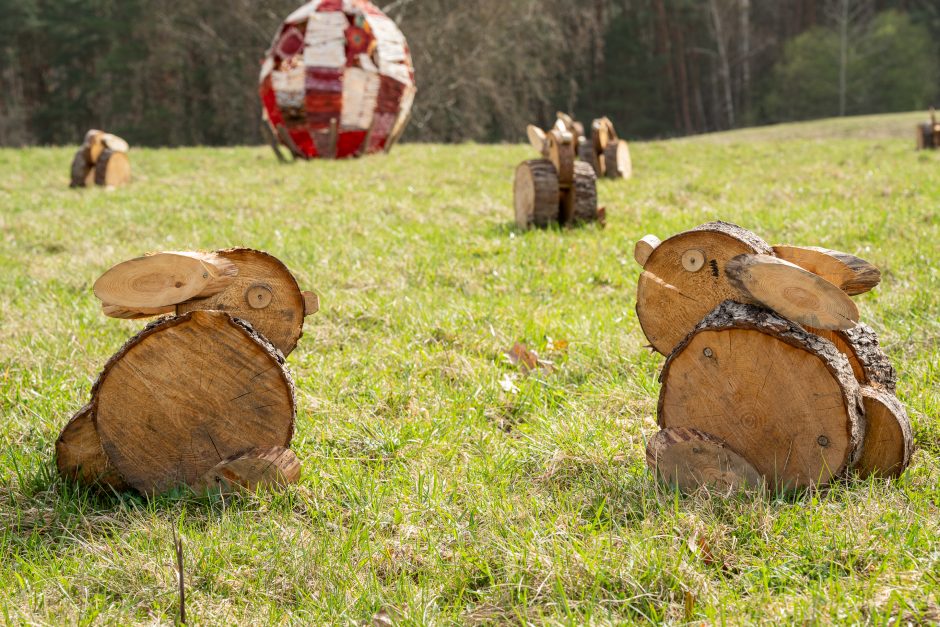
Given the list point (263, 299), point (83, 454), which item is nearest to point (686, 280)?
point (263, 299)

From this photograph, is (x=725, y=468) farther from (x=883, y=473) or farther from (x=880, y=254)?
(x=880, y=254)

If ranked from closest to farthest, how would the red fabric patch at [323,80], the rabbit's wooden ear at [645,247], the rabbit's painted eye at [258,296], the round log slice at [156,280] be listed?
the round log slice at [156,280] < the rabbit's painted eye at [258,296] < the rabbit's wooden ear at [645,247] < the red fabric patch at [323,80]

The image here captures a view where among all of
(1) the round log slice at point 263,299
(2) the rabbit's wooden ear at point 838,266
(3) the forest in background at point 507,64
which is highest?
(3) the forest in background at point 507,64

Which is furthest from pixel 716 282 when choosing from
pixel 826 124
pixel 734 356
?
pixel 826 124

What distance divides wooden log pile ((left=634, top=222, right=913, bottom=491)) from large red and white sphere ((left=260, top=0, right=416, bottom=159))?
435 inches

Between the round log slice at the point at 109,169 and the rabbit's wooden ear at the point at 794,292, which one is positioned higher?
the round log slice at the point at 109,169

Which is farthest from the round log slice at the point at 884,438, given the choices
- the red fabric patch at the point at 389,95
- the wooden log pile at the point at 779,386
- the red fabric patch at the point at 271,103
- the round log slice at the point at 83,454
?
the red fabric patch at the point at 271,103

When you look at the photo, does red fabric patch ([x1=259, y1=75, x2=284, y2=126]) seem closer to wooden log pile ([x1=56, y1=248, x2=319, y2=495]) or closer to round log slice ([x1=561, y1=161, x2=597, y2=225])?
round log slice ([x1=561, y1=161, x2=597, y2=225])

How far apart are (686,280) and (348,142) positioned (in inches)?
444

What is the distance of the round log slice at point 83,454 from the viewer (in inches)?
99.9

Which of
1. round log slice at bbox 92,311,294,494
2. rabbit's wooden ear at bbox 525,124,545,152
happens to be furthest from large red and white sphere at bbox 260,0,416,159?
round log slice at bbox 92,311,294,494

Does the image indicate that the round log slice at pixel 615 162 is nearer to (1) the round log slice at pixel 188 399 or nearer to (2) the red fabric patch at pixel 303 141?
(2) the red fabric patch at pixel 303 141

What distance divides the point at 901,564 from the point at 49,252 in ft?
21.0

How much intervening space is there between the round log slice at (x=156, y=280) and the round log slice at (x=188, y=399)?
90 millimetres
